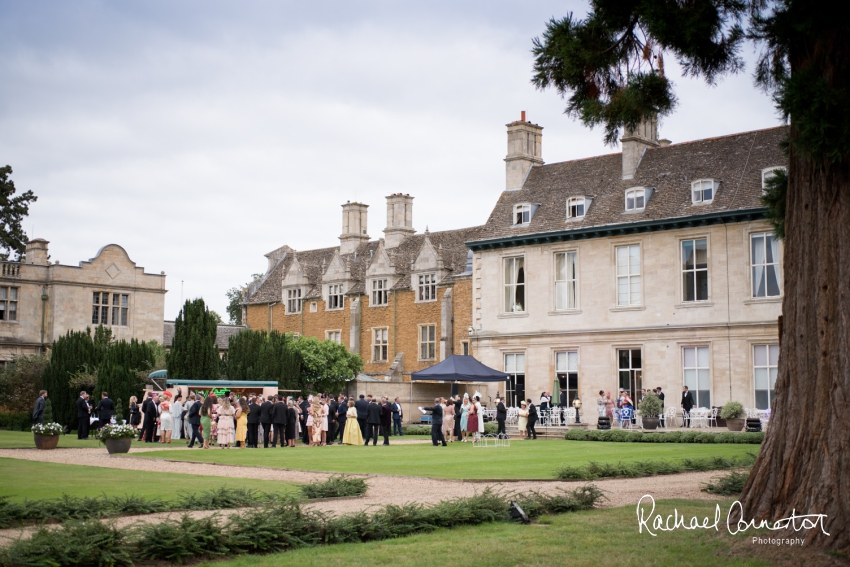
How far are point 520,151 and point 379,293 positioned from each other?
41.0ft

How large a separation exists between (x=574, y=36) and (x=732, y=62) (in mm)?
1866

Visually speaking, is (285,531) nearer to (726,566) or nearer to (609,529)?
(609,529)

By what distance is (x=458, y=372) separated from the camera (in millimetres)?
33062

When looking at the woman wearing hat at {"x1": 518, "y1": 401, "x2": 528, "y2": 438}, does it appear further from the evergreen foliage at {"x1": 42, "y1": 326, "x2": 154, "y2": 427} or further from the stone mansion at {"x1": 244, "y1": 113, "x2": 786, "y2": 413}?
the evergreen foliage at {"x1": 42, "y1": 326, "x2": 154, "y2": 427}

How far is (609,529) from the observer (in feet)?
35.1

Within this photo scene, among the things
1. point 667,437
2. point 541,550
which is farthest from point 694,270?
point 541,550

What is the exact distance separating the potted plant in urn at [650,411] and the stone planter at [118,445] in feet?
58.3

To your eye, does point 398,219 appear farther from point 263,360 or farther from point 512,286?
point 263,360

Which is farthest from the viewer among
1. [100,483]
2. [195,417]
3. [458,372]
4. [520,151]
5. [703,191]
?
[520,151]

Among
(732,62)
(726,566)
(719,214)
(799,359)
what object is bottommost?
(726,566)

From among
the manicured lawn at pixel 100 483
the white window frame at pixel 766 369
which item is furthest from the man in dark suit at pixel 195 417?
the white window frame at pixel 766 369

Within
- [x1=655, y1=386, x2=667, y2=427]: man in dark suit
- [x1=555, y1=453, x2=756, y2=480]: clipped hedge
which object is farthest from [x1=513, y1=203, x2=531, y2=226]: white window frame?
[x1=555, y1=453, x2=756, y2=480]: clipped hedge

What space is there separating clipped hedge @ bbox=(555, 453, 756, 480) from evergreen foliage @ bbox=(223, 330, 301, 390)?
23958 millimetres

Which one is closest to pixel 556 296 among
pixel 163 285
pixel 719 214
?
pixel 719 214
